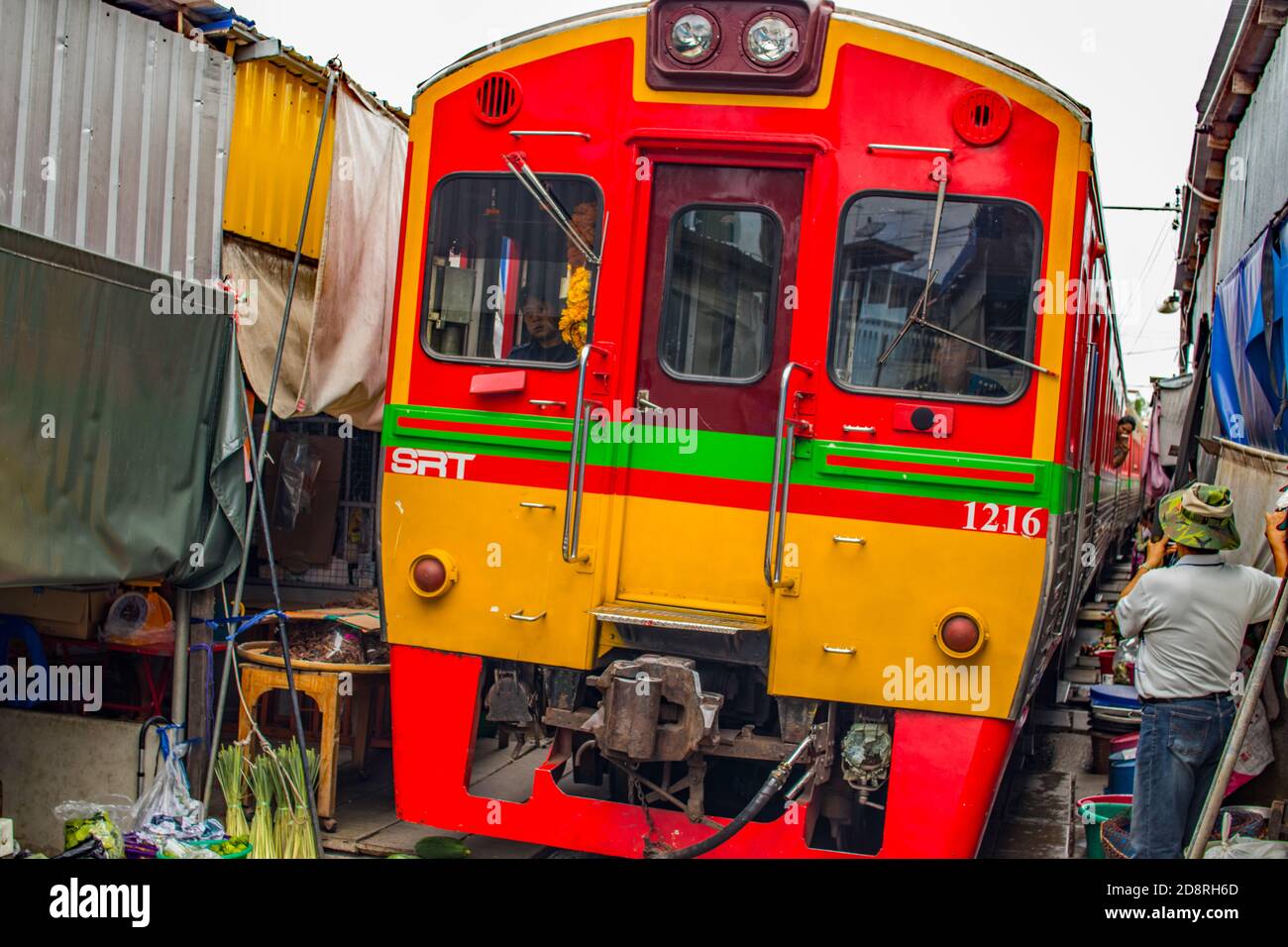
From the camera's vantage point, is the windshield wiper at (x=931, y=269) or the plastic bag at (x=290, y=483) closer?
the windshield wiper at (x=931, y=269)

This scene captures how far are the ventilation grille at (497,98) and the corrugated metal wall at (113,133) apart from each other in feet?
7.31

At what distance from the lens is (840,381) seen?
212 inches

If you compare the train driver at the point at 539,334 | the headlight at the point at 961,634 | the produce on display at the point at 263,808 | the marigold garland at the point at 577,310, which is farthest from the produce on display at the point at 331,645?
the headlight at the point at 961,634

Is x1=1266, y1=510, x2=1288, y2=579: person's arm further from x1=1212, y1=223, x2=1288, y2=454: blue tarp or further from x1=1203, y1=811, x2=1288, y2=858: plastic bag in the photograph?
x1=1212, y1=223, x2=1288, y2=454: blue tarp

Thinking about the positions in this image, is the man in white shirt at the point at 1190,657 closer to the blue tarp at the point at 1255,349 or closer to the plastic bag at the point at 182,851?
the blue tarp at the point at 1255,349

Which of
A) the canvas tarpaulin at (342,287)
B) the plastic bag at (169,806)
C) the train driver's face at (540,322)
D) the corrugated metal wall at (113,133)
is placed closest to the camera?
the plastic bag at (169,806)

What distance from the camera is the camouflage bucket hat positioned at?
16.3 feet

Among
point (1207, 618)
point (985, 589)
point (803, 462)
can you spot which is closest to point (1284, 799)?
point (1207, 618)

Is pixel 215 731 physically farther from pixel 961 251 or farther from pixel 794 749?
pixel 961 251

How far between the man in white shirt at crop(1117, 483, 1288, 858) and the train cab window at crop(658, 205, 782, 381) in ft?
6.29

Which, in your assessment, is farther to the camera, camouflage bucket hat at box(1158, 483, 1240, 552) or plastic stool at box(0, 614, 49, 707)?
plastic stool at box(0, 614, 49, 707)

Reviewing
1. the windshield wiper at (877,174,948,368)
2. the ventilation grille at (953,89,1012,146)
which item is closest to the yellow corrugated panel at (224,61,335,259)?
the windshield wiper at (877,174,948,368)

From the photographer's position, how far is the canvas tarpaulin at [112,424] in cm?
506

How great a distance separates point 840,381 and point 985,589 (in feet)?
3.49
